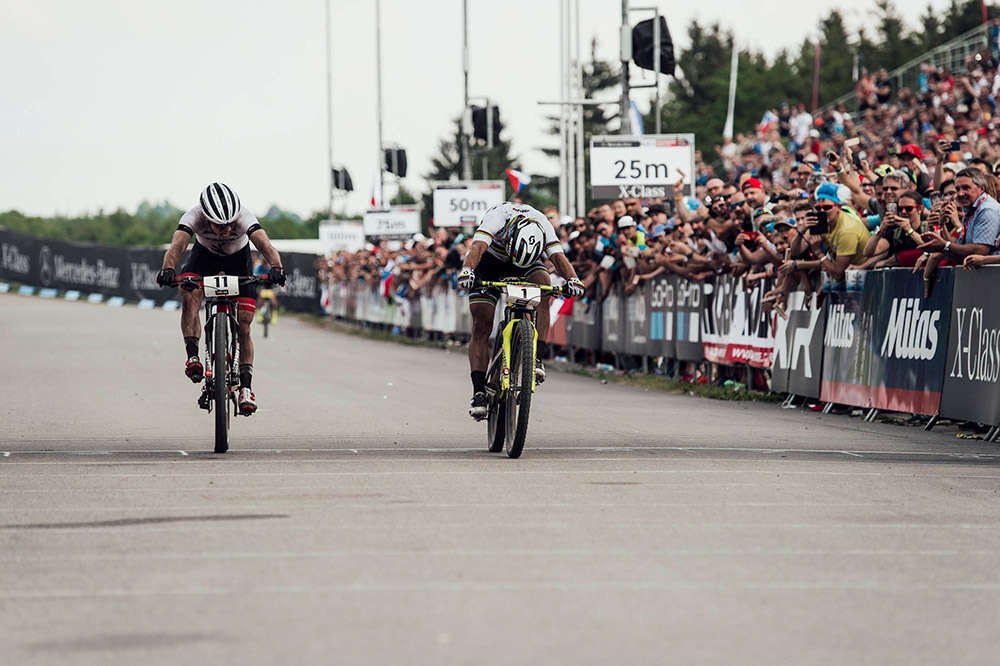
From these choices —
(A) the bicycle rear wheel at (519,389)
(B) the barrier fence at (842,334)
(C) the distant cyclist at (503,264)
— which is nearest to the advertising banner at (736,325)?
(B) the barrier fence at (842,334)

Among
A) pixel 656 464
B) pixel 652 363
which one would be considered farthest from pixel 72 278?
pixel 656 464

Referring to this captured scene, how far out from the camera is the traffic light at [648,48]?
88.1ft

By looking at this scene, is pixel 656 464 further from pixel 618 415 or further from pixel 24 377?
pixel 24 377

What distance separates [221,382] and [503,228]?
7.07ft

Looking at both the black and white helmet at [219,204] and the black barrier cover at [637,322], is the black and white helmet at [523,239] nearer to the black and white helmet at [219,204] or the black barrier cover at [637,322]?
the black and white helmet at [219,204]

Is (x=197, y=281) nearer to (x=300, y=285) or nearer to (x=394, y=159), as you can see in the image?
(x=394, y=159)

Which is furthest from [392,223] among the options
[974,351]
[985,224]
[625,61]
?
[974,351]

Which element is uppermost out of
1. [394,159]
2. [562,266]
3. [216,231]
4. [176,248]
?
[394,159]

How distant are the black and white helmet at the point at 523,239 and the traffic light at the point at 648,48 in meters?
15.2

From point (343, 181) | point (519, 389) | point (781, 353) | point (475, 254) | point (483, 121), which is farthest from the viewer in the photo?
point (343, 181)

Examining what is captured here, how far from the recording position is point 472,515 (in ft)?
27.5

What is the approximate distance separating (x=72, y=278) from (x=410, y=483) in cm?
6488

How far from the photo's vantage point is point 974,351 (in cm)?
1387

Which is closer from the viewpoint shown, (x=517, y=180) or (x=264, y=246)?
(x=264, y=246)
